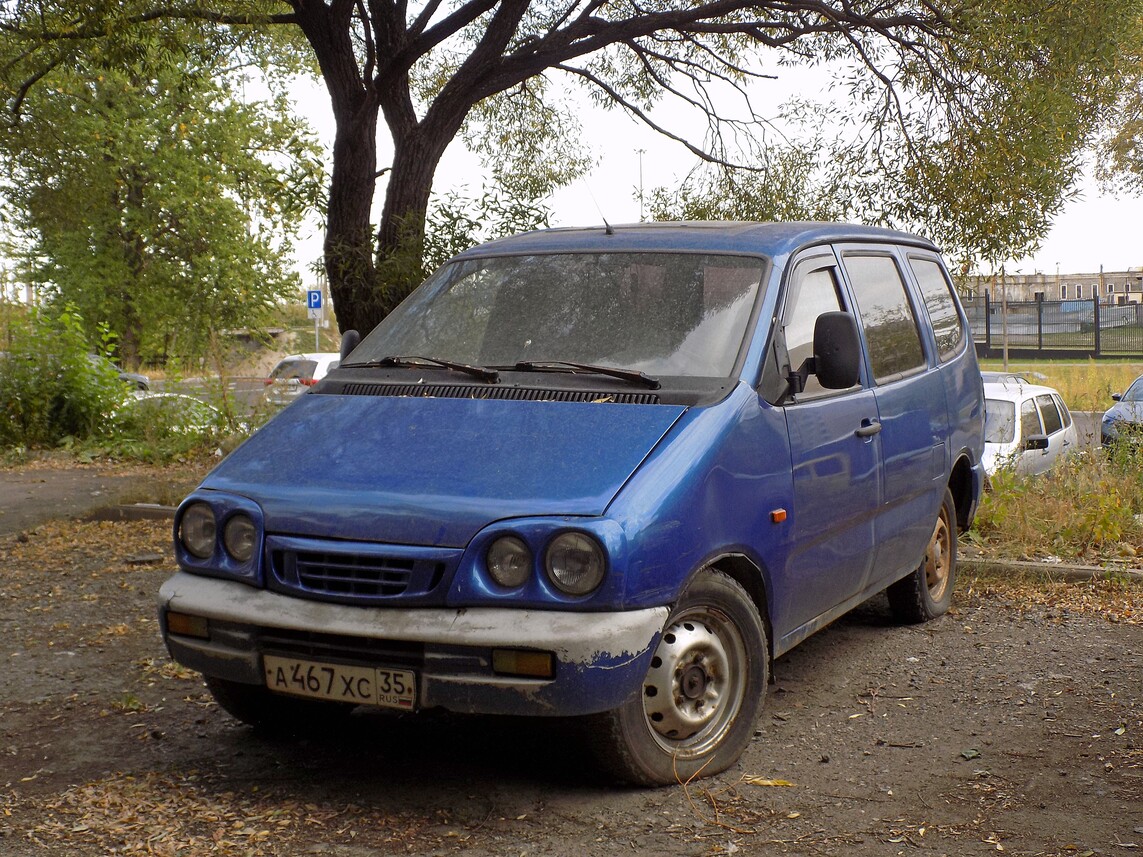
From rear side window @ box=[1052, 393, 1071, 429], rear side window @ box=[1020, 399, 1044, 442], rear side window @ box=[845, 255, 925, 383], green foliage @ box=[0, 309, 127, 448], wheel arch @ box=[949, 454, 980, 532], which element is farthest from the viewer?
green foliage @ box=[0, 309, 127, 448]

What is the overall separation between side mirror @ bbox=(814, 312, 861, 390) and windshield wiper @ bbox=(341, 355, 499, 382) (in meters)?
1.21

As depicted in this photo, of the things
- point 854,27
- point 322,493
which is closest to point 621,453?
point 322,493

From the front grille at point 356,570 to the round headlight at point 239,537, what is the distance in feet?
0.44

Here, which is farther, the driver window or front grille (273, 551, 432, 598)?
the driver window

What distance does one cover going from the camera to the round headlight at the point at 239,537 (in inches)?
164

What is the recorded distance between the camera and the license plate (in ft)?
12.6

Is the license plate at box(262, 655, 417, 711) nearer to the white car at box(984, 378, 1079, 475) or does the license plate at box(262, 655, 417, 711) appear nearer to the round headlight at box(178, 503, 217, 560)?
the round headlight at box(178, 503, 217, 560)

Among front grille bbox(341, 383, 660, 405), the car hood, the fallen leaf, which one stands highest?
front grille bbox(341, 383, 660, 405)

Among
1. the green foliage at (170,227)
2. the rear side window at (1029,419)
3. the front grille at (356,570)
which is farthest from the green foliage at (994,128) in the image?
the green foliage at (170,227)

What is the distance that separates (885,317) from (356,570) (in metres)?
3.04

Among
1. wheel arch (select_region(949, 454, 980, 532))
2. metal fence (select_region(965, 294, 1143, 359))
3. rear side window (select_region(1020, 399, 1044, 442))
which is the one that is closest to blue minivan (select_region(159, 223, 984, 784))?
wheel arch (select_region(949, 454, 980, 532))

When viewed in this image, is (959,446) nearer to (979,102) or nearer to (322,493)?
(322,493)

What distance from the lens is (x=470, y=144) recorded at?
16281mm

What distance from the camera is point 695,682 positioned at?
166 inches
